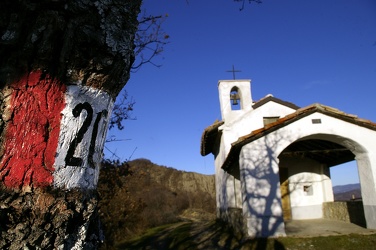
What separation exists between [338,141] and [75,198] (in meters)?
9.50

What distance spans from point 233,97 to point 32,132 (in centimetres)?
1257

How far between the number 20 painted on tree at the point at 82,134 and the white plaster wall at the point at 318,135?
7.52m

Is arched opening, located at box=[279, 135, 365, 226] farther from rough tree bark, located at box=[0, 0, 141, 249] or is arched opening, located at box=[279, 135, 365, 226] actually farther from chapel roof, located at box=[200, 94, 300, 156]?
rough tree bark, located at box=[0, 0, 141, 249]

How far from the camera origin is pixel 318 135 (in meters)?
8.74

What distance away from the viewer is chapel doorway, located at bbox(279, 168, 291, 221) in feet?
38.4

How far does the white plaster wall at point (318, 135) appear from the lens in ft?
27.0

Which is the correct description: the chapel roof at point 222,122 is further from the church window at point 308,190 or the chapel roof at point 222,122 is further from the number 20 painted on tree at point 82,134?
the number 20 painted on tree at point 82,134

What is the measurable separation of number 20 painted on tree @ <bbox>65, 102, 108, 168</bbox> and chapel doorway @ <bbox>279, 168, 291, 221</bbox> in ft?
39.6

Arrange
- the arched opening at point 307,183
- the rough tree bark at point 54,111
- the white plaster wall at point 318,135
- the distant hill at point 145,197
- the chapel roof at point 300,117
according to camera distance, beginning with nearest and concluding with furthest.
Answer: the rough tree bark at point 54,111, the distant hill at point 145,197, the white plaster wall at point 318,135, the chapel roof at point 300,117, the arched opening at point 307,183

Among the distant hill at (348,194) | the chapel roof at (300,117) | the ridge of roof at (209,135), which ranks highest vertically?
the ridge of roof at (209,135)

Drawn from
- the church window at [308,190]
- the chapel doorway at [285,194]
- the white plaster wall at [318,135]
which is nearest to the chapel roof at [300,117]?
the white plaster wall at [318,135]

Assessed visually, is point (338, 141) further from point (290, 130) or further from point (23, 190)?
point (23, 190)

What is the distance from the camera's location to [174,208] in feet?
77.7

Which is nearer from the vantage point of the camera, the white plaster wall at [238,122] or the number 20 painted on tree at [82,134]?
the number 20 painted on tree at [82,134]
